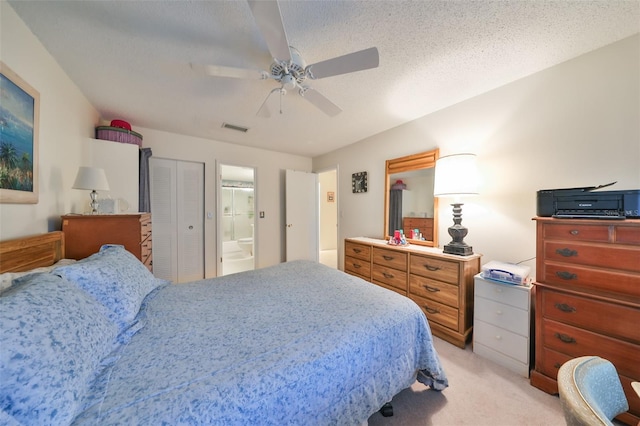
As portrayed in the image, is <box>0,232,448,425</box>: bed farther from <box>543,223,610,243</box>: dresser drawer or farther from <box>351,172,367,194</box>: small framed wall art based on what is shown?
<box>351,172,367,194</box>: small framed wall art

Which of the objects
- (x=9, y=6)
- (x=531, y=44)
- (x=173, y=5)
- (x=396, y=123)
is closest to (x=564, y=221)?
(x=531, y=44)

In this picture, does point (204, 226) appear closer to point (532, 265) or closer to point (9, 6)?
point (9, 6)

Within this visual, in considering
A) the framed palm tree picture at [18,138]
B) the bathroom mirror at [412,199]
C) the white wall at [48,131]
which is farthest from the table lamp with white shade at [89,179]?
the bathroom mirror at [412,199]

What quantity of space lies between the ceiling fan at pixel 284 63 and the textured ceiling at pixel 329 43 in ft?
0.61

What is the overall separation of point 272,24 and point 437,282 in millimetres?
2422

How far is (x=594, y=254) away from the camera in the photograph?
1.36 metres

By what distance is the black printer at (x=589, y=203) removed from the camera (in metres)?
1.28

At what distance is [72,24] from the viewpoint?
137cm

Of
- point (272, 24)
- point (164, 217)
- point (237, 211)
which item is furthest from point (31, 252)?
point (237, 211)

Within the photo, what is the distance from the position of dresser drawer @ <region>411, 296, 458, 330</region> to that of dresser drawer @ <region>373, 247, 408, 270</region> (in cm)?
38

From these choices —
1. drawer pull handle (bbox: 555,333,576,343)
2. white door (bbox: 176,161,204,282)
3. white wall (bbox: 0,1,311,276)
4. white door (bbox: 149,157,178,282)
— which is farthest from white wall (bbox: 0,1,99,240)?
drawer pull handle (bbox: 555,333,576,343)

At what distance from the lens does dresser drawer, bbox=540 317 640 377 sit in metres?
1.23

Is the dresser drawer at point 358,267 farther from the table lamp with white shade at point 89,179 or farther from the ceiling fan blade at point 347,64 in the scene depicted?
the table lamp with white shade at point 89,179

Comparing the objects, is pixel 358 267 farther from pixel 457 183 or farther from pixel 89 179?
pixel 89 179
